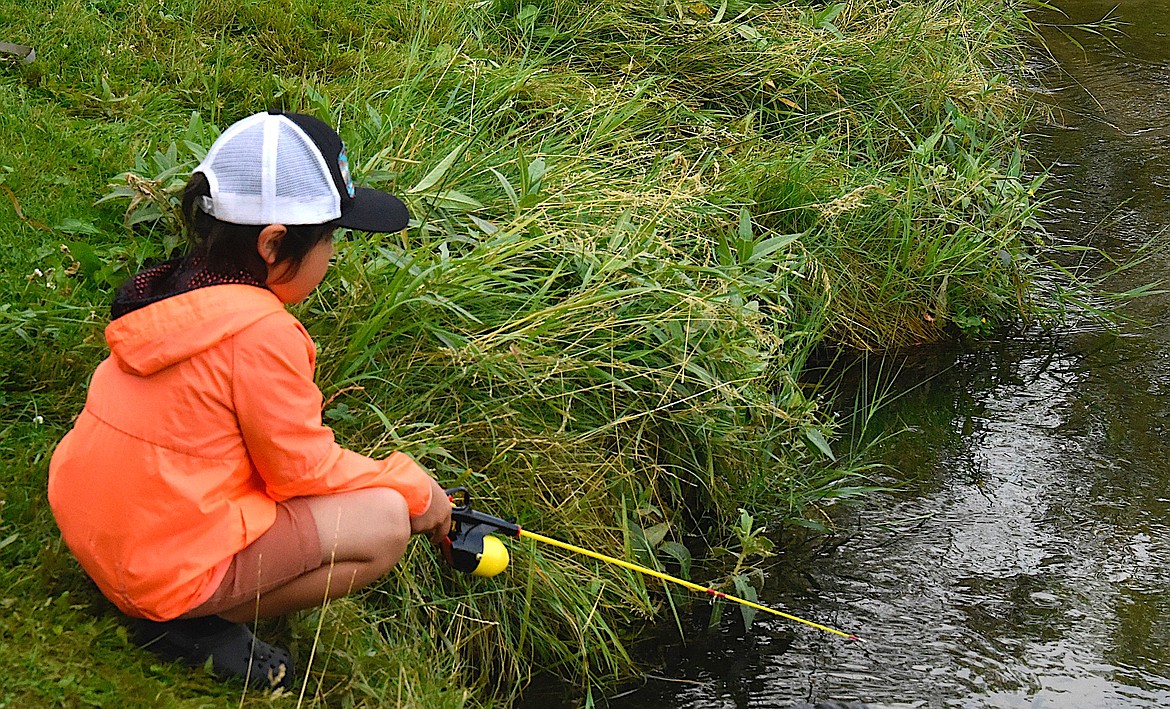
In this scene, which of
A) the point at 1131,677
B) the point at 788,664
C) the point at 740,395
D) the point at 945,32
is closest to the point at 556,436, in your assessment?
the point at 740,395

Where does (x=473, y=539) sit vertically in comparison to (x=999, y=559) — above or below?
above

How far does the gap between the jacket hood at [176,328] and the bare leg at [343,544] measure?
1.38ft

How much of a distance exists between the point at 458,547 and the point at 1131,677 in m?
1.85

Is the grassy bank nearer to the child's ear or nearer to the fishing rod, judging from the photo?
the fishing rod

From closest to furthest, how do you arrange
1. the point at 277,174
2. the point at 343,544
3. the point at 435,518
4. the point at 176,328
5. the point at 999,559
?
the point at 176,328
the point at 277,174
the point at 343,544
the point at 435,518
the point at 999,559

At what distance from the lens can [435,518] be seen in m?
2.66

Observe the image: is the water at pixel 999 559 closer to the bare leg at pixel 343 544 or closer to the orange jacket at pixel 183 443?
the bare leg at pixel 343 544

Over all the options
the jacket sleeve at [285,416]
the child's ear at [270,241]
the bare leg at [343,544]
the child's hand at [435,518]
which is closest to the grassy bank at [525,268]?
the bare leg at [343,544]

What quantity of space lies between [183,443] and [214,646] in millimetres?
454

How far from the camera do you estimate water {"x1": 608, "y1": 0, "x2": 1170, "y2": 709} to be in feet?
10.5

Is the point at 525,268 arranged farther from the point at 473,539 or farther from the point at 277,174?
the point at 277,174

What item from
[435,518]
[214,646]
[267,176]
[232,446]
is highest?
[267,176]

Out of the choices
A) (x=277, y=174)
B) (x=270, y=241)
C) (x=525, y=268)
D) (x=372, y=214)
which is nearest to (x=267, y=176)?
(x=277, y=174)

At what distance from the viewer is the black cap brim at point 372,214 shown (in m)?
2.55
